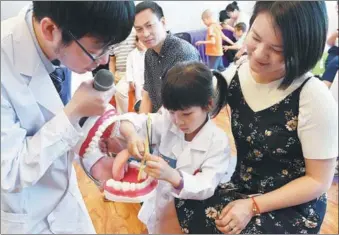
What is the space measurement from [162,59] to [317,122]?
66 cm

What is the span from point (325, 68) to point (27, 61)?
2.27 meters

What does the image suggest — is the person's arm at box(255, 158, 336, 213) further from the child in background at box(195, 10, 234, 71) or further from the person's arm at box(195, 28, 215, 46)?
the person's arm at box(195, 28, 215, 46)

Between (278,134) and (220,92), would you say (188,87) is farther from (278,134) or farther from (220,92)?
(278,134)

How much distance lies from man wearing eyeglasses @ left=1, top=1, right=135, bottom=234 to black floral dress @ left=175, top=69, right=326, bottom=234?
415mm

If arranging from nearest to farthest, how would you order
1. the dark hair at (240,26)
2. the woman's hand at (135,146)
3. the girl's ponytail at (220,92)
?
the woman's hand at (135,146) < the girl's ponytail at (220,92) < the dark hair at (240,26)

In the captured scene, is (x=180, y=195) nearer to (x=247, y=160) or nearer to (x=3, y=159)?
(x=247, y=160)

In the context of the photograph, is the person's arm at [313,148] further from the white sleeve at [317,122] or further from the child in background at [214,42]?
the child in background at [214,42]

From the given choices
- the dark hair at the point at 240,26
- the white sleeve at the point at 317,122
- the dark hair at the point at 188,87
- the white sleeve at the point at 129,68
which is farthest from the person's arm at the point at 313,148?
the white sleeve at the point at 129,68

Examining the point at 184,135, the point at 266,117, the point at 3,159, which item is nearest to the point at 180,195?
the point at 184,135

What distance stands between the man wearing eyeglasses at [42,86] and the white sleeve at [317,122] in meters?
0.48

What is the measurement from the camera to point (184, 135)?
941mm

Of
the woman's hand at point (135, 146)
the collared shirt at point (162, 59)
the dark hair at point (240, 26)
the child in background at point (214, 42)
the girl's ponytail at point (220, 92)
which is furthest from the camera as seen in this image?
the dark hair at point (240, 26)

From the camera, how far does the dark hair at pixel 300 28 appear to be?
2.46 ft

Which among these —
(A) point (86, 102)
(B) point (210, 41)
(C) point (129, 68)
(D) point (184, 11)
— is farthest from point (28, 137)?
(D) point (184, 11)
